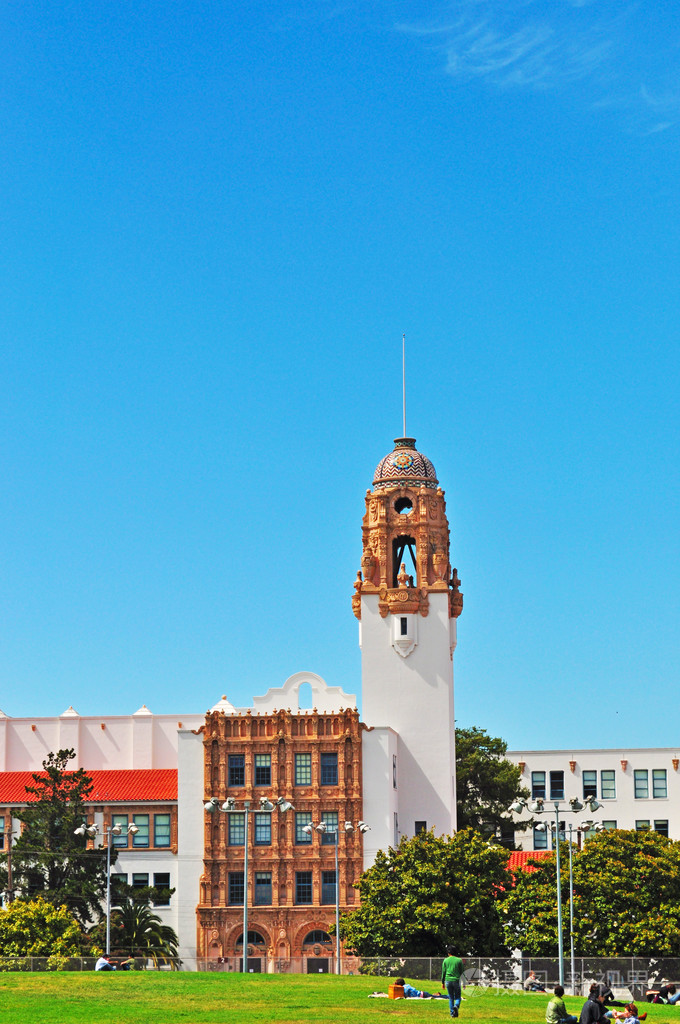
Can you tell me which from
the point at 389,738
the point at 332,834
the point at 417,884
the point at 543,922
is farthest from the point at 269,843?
the point at 543,922

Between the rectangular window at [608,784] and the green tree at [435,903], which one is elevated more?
the rectangular window at [608,784]

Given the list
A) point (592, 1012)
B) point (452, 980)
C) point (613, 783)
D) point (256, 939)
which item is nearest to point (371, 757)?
point (256, 939)

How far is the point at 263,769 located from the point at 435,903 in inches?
829

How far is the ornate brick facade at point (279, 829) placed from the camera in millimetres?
91000

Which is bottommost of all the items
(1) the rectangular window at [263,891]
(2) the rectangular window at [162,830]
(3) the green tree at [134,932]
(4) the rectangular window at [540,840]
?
(3) the green tree at [134,932]

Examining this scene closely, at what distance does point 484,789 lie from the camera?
10812cm

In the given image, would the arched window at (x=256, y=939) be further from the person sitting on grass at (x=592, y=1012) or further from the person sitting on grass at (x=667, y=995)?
the person sitting on grass at (x=592, y=1012)

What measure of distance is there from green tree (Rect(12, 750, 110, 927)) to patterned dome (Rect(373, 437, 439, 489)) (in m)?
29.3

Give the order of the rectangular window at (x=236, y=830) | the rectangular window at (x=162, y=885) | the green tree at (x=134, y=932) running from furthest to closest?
1. the rectangular window at (x=236, y=830)
2. the rectangular window at (x=162, y=885)
3. the green tree at (x=134, y=932)

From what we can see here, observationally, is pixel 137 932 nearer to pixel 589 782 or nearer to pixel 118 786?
pixel 118 786

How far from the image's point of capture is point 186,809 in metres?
93.8

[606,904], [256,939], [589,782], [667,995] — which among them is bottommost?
[256,939]

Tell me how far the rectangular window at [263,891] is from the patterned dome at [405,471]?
91.5 feet

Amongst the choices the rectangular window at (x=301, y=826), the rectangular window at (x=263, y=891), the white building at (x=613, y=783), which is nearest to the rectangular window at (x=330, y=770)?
the rectangular window at (x=301, y=826)
